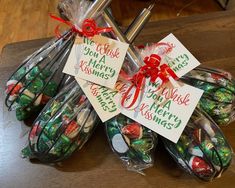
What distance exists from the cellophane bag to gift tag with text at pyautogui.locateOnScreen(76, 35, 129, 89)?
0.04 m

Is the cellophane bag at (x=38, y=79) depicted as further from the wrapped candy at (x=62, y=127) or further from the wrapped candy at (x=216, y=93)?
the wrapped candy at (x=216, y=93)

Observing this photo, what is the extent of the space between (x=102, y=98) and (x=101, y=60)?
0.07 metres

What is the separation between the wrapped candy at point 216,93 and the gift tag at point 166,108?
0.03 meters

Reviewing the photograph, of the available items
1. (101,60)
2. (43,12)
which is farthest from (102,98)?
(43,12)

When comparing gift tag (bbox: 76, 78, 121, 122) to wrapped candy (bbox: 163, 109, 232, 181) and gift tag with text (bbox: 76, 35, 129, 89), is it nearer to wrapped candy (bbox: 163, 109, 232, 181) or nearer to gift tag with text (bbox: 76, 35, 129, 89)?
gift tag with text (bbox: 76, 35, 129, 89)

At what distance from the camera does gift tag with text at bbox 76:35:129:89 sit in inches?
22.0

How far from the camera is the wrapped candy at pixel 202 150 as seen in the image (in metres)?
0.49

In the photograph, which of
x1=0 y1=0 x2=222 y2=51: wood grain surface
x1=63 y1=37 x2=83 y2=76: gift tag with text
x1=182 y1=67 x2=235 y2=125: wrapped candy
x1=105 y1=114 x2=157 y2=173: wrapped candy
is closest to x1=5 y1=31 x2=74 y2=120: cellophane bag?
x1=63 y1=37 x2=83 y2=76: gift tag with text

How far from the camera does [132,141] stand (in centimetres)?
51

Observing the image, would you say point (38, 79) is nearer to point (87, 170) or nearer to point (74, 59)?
point (74, 59)

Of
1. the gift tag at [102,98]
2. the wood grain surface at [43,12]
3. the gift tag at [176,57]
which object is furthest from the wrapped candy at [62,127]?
the wood grain surface at [43,12]

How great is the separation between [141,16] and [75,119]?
229 mm

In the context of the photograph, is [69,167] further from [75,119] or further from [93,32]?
[93,32]

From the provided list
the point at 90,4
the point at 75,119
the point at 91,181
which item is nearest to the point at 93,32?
the point at 90,4
